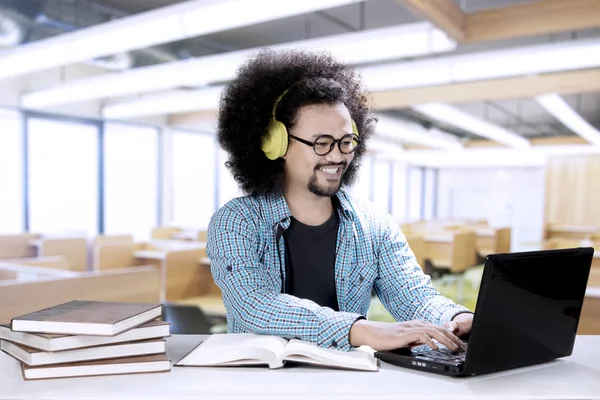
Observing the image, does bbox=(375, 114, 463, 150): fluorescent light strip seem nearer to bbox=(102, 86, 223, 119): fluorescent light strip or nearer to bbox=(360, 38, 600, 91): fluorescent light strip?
bbox=(102, 86, 223, 119): fluorescent light strip

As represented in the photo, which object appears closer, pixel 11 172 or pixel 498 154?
pixel 11 172

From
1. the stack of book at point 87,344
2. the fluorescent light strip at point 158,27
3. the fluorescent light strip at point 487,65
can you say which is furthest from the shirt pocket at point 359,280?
the fluorescent light strip at point 487,65

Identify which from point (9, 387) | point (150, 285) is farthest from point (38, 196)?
point (9, 387)

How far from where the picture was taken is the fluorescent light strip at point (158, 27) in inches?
121

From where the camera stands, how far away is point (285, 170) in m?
1.75

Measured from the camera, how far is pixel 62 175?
7609 mm

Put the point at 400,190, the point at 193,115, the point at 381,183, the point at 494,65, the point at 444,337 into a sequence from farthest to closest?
1. the point at 400,190
2. the point at 381,183
3. the point at 193,115
4. the point at 494,65
5. the point at 444,337

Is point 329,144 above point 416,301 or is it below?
above

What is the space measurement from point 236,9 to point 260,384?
2.54 metres

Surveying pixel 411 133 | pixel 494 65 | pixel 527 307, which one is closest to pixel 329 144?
pixel 527 307

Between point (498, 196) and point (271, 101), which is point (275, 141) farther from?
point (498, 196)

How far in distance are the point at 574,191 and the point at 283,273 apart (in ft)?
32.1

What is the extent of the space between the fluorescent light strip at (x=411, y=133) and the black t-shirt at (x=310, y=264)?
559cm

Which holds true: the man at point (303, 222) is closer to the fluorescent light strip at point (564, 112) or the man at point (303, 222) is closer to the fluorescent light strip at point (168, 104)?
the fluorescent light strip at point (168, 104)
